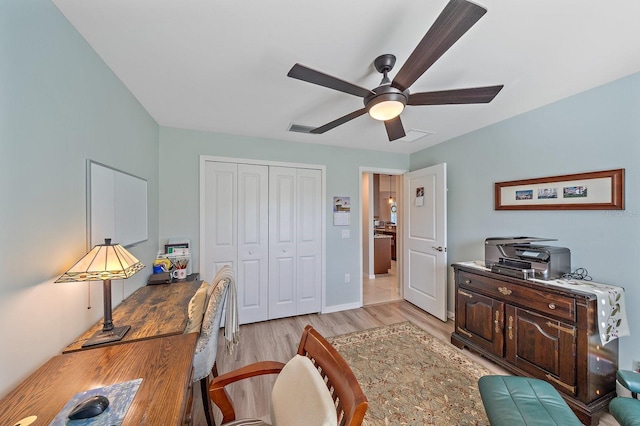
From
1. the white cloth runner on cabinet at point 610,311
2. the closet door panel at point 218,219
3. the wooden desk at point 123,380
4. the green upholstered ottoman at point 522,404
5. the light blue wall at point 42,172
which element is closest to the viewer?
the wooden desk at point 123,380

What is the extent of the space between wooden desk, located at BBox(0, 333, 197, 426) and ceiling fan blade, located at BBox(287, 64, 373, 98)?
4.80 feet

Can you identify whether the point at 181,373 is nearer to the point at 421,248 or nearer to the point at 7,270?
the point at 7,270

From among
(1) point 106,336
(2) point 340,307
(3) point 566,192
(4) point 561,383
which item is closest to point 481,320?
(4) point 561,383

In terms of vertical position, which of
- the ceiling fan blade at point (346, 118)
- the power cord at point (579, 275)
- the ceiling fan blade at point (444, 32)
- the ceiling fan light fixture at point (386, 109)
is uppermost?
the ceiling fan blade at point (444, 32)

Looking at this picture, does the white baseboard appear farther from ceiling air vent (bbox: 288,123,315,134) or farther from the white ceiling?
the white ceiling

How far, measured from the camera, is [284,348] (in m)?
2.49

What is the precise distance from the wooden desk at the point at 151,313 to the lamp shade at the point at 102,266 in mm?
358

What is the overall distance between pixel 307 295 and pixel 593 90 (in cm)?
352

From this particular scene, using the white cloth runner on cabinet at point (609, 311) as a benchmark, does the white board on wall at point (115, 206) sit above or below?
above

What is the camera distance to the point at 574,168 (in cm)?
207

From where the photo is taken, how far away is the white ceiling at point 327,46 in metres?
1.19

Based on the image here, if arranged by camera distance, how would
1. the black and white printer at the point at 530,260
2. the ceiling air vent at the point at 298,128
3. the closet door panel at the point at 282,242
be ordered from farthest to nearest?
the closet door panel at the point at 282,242, the ceiling air vent at the point at 298,128, the black and white printer at the point at 530,260

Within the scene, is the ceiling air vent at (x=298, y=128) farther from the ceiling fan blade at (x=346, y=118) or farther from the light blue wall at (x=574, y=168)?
the light blue wall at (x=574, y=168)

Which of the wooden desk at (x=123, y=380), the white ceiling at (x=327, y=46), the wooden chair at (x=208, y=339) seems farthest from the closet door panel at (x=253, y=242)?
the wooden desk at (x=123, y=380)
